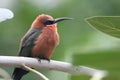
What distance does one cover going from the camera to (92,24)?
1.07ft

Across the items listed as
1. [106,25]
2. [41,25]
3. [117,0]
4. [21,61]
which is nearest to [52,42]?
[41,25]

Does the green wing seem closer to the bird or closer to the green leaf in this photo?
the bird

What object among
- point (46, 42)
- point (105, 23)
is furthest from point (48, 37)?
point (105, 23)

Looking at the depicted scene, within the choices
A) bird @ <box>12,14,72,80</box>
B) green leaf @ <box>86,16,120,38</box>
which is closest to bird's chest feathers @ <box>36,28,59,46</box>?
bird @ <box>12,14,72,80</box>

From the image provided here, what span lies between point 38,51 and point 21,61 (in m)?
1.23

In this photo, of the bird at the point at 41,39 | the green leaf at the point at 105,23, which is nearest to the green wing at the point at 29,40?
the bird at the point at 41,39

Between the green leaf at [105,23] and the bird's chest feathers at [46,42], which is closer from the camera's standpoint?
the green leaf at [105,23]

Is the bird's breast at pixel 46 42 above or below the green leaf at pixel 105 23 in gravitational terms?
below

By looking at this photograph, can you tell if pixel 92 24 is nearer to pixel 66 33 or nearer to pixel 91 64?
pixel 91 64

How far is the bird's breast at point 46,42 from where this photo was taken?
5.77ft

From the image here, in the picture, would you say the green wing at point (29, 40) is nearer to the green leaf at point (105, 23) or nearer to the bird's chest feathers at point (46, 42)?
the bird's chest feathers at point (46, 42)

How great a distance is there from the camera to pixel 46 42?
6.05 ft

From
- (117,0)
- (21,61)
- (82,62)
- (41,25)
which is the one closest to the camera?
(82,62)

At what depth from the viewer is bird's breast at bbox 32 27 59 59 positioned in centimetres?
176
